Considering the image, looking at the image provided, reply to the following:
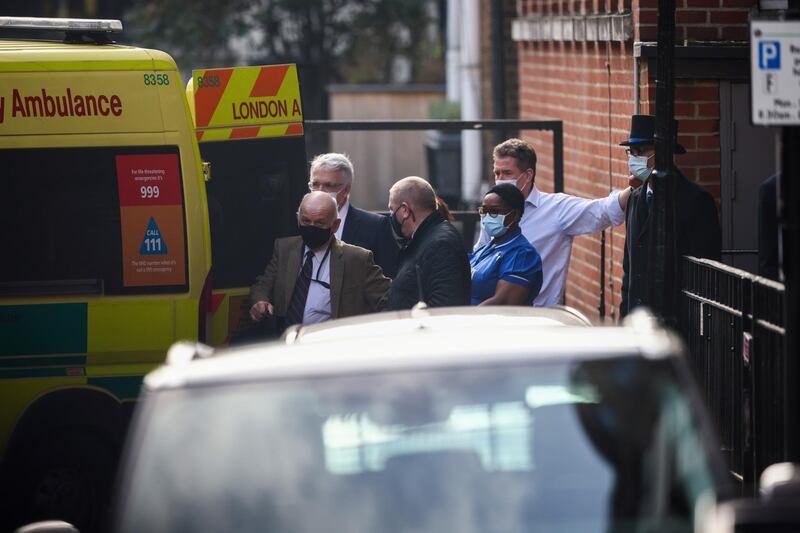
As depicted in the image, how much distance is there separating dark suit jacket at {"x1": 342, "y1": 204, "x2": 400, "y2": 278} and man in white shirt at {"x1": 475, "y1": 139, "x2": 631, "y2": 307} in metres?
0.54

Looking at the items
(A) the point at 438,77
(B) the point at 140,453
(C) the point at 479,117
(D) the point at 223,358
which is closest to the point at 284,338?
(D) the point at 223,358

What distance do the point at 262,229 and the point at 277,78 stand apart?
89cm

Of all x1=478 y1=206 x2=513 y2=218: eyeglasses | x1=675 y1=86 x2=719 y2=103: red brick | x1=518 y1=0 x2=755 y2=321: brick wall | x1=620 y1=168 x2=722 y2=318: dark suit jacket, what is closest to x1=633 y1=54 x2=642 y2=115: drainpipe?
x1=518 y1=0 x2=755 y2=321: brick wall

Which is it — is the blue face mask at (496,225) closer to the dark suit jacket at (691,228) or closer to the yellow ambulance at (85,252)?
the dark suit jacket at (691,228)

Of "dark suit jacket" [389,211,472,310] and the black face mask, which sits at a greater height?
the black face mask

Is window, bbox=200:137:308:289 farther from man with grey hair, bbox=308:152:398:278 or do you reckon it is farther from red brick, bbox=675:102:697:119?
red brick, bbox=675:102:697:119

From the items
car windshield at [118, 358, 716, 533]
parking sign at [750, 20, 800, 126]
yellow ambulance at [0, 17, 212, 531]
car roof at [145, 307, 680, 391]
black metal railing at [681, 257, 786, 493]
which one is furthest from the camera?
yellow ambulance at [0, 17, 212, 531]

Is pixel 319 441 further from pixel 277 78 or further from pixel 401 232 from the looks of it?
pixel 277 78

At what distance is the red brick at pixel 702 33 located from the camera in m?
9.60

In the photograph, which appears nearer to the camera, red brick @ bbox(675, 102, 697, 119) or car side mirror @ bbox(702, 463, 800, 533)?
car side mirror @ bbox(702, 463, 800, 533)

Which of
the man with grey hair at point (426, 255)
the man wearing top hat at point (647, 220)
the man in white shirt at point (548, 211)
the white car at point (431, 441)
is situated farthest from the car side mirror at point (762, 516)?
the man in white shirt at point (548, 211)

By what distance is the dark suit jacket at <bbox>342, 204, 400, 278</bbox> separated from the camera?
914cm

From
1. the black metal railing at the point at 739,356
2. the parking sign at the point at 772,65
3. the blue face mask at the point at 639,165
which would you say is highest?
the parking sign at the point at 772,65

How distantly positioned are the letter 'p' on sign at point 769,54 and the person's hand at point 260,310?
3070mm
